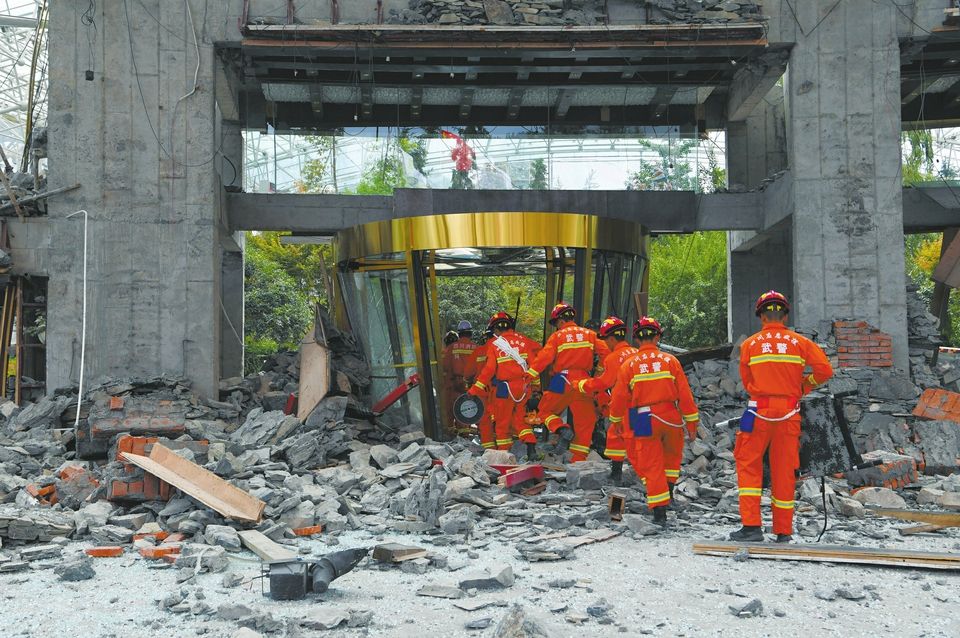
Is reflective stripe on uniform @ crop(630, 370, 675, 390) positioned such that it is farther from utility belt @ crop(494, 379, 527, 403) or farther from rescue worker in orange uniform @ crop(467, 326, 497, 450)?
rescue worker in orange uniform @ crop(467, 326, 497, 450)

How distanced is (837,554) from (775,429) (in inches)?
42.1

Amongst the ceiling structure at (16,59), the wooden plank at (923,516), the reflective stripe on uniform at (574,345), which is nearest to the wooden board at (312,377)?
the reflective stripe on uniform at (574,345)

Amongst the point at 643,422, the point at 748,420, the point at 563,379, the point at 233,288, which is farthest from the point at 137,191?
the point at 748,420

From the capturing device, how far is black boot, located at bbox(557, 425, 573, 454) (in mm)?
11589

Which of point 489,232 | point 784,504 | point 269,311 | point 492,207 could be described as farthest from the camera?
point 269,311

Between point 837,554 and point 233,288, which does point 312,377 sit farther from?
point 837,554

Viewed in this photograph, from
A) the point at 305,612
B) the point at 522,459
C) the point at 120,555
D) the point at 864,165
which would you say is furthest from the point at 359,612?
the point at 864,165

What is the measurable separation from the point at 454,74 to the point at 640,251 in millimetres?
4684

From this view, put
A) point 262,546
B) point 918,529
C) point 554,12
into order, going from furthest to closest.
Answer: point 554,12, point 918,529, point 262,546

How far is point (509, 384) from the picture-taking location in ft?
37.5

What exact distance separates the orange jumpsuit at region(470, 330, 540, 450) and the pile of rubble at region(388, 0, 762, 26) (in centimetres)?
507

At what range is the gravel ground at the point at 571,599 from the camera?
16.4 feet

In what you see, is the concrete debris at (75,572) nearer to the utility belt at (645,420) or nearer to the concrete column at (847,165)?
the utility belt at (645,420)

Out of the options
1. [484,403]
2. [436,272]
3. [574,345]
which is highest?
[436,272]
